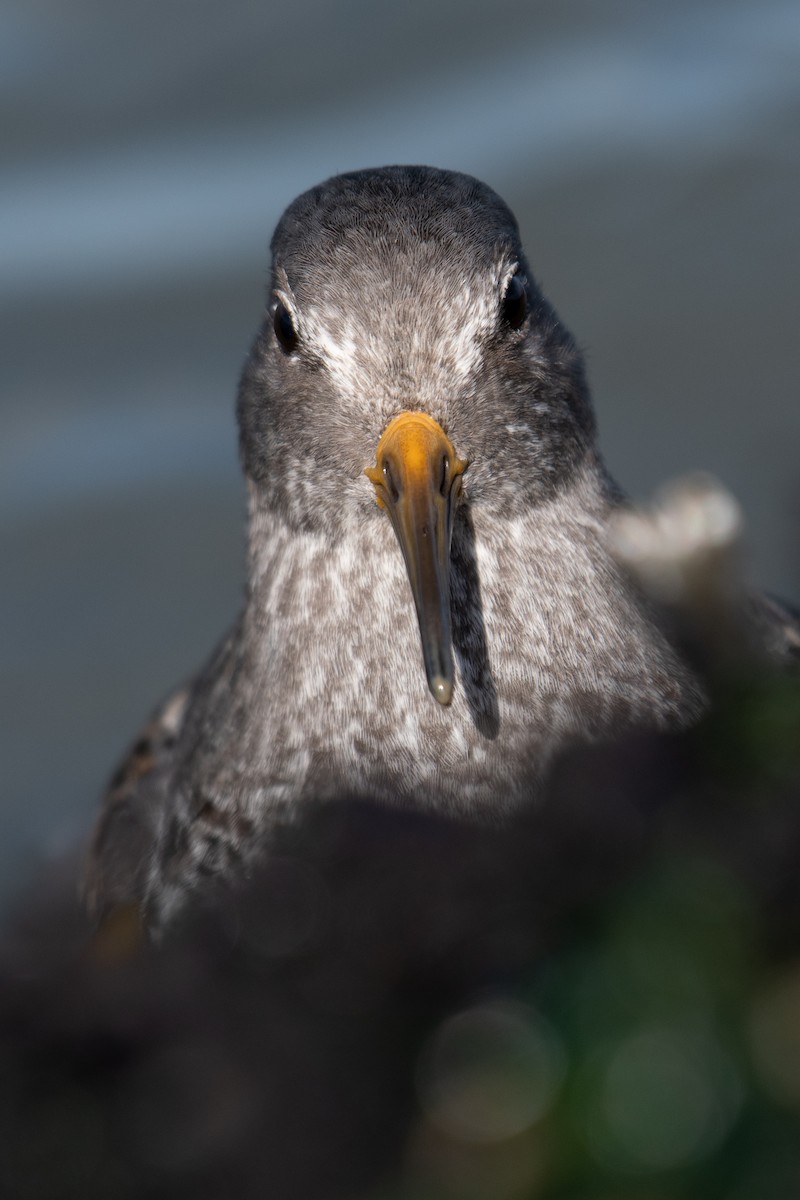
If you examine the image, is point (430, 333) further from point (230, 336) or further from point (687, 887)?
point (230, 336)

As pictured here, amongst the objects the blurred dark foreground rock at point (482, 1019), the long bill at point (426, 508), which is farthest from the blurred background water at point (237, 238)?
the blurred dark foreground rock at point (482, 1019)

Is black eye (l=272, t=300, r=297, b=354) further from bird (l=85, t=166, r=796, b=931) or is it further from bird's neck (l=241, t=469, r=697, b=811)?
bird's neck (l=241, t=469, r=697, b=811)

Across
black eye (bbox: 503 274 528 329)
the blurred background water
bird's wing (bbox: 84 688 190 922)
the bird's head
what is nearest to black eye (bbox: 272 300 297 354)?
the bird's head

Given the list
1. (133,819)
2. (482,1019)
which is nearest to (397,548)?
(133,819)

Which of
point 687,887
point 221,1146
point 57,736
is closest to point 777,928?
point 687,887

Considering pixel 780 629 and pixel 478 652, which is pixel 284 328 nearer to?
pixel 478 652

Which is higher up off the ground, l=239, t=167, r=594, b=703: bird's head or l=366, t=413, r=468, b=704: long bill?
l=239, t=167, r=594, b=703: bird's head
